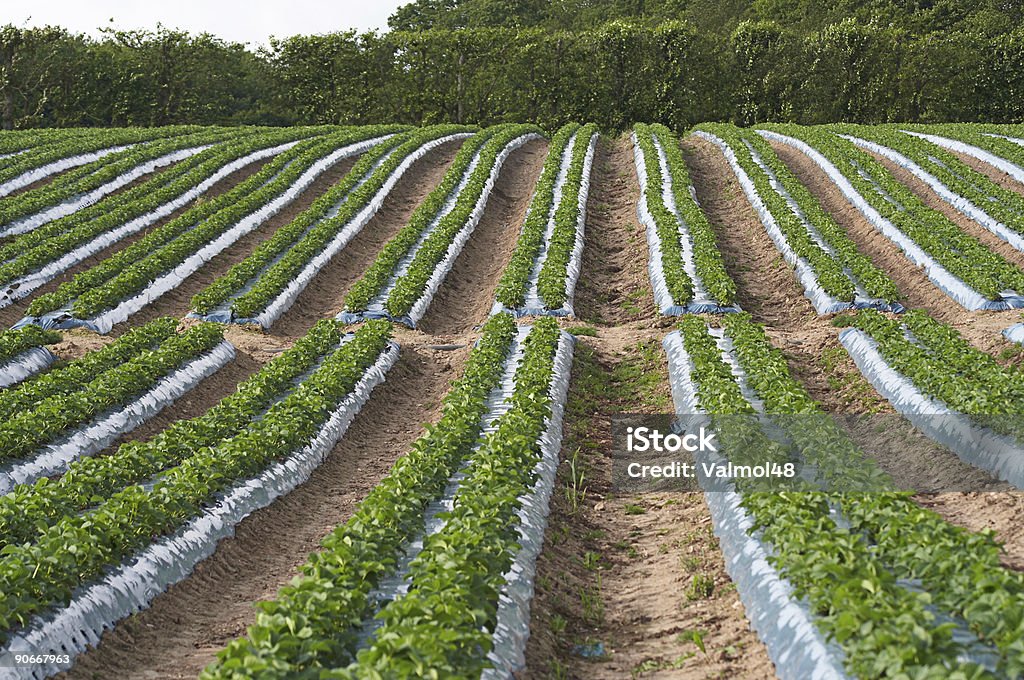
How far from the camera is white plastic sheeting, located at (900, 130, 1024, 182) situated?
28.6m

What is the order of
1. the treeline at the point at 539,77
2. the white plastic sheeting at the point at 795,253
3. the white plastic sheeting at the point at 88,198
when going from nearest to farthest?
1. the white plastic sheeting at the point at 795,253
2. the white plastic sheeting at the point at 88,198
3. the treeline at the point at 539,77

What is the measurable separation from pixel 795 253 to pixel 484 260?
7.77 metres

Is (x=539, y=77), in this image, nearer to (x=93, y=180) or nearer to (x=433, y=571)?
(x=93, y=180)

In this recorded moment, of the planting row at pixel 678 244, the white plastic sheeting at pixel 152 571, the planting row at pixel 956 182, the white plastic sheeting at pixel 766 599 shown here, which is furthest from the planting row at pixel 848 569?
the planting row at pixel 956 182

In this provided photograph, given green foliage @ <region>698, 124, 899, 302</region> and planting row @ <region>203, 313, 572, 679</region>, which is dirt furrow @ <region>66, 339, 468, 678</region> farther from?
green foliage @ <region>698, 124, 899, 302</region>

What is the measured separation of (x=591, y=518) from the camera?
1130 cm

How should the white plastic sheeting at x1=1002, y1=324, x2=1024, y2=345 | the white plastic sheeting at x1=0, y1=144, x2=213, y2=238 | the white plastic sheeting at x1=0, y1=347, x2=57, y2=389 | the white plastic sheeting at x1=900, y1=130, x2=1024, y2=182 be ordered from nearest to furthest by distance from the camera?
the white plastic sheeting at x1=1002, y1=324, x2=1024, y2=345, the white plastic sheeting at x1=0, y1=347, x2=57, y2=389, the white plastic sheeting at x1=0, y1=144, x2=213, y2=238, the white plastic sheeting at x1=900, y1=130, x2=1024, y2=182

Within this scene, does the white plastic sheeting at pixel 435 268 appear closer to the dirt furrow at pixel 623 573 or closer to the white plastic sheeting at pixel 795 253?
the dirt furrow at pixel 623 573

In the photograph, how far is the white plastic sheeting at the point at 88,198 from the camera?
2664 centimetres

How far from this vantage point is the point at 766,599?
7934 millimetres

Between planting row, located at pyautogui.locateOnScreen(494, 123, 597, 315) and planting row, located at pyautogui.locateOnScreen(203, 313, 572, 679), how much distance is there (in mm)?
6791

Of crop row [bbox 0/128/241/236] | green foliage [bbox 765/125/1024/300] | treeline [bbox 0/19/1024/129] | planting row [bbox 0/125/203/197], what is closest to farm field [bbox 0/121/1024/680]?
green foliage [bbox 765/125/1024/300]

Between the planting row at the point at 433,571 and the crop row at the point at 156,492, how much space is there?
5.63 ft

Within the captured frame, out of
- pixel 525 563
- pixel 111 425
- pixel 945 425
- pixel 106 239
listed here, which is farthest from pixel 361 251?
pixel 525 563
